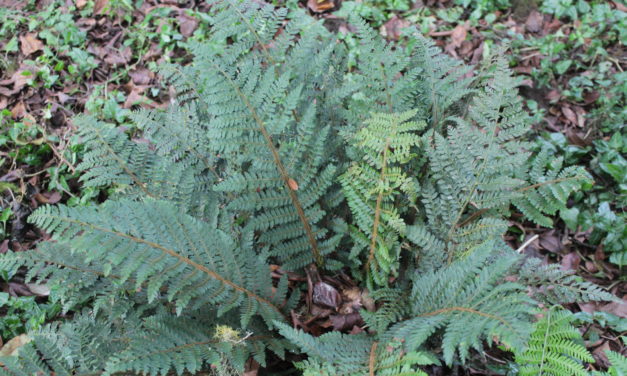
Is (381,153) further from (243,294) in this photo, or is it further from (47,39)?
(47,39)

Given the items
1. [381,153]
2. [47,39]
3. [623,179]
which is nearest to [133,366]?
[381,153]

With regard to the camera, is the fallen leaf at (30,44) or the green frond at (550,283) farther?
the fallen leaf at (30,44)

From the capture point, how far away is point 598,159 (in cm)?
296

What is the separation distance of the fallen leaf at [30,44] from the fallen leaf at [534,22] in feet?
11.6

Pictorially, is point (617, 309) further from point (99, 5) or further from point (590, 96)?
point (99, 5)

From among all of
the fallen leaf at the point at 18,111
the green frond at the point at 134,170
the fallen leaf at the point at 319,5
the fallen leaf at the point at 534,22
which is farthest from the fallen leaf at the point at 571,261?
the fallen leaf at the point at 18,111

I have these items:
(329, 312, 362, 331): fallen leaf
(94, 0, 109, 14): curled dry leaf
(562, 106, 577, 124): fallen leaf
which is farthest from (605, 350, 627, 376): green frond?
(94, 0, 109, 14): curled dry leaf

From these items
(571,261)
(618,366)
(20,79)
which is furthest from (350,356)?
(20,79)

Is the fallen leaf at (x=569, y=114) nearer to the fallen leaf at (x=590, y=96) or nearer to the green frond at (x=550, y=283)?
the fallen leaf at (x=590, y=96)

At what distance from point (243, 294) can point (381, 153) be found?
83 centimetres

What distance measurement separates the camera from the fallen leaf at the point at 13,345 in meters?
2.51

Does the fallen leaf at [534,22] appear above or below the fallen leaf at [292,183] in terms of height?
below

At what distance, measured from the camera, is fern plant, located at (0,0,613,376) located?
179 cm

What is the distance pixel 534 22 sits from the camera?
12.1 ft
